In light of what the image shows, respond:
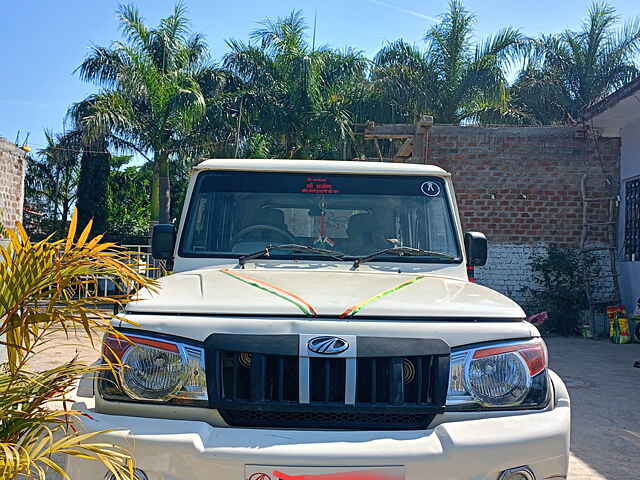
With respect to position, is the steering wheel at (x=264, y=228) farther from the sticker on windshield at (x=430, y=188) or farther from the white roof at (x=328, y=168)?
the sticker on windshield at (x=430, y=188)

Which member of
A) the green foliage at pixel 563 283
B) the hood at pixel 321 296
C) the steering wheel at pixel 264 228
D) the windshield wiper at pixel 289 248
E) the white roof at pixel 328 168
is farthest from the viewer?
the green foliage at pixel 563 283

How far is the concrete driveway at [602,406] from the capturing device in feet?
15.1

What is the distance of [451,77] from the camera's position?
70.9 feet

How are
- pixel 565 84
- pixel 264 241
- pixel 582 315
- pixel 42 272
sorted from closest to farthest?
1. pixel 42 272
2. pixel 264 241
3. pixel 582 315
4. pixel 565 84

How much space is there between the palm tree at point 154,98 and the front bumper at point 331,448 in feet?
62.1

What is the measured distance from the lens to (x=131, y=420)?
8.05 ft

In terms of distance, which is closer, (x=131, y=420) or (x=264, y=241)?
(x=131, y=420)

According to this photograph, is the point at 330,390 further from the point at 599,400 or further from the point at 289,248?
the point at 599,400

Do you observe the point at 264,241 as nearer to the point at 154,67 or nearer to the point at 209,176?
the point at 209,176

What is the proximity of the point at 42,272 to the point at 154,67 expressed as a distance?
66.1ft

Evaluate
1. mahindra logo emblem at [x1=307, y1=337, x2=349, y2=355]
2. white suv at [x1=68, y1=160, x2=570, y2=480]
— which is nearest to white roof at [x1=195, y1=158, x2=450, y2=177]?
white suv at [x1=68, y1=160, x2=570, y2=480]

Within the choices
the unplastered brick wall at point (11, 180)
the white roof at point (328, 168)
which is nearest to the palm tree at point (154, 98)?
the unplastered brick wall at point (11, 180)

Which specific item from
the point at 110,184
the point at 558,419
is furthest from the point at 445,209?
the point at 110,184

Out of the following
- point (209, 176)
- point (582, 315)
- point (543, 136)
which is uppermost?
point (543, 136)
